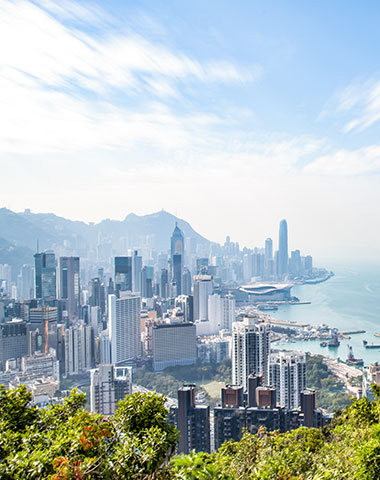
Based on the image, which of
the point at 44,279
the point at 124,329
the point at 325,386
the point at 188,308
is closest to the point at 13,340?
the point at 124,329

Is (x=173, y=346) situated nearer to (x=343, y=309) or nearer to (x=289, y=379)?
(x=289, y=379)

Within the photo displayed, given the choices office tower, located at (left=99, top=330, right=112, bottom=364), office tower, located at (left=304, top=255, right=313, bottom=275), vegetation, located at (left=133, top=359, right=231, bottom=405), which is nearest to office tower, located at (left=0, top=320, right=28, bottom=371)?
office tower, located at (left=99, top=330, right=112, bottom=364)

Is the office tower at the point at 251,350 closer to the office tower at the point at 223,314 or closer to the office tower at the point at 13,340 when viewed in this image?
the office tower at the point at 13,340

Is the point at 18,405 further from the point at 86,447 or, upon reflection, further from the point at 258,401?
the point at 258,401

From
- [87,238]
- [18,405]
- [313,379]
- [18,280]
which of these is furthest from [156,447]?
[87,238]

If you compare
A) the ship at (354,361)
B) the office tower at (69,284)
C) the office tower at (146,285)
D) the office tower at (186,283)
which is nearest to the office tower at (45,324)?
the office tower at (69,284)

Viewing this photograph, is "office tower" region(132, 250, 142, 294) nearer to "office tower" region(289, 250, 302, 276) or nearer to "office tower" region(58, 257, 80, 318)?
"office tower" region(58, 257, 80, 318)
